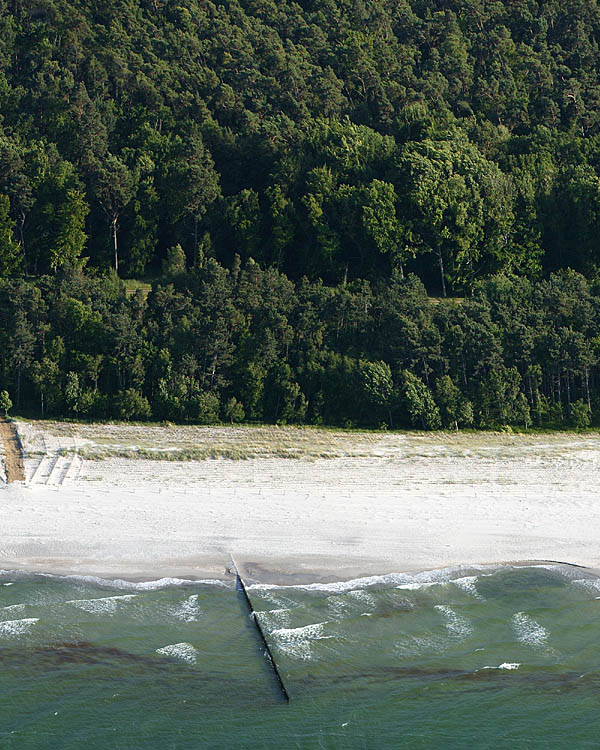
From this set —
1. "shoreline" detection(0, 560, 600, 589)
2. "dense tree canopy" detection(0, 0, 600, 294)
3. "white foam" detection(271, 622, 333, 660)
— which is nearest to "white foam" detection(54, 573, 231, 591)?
"shoreline" detection(0, 560, 600, 589)

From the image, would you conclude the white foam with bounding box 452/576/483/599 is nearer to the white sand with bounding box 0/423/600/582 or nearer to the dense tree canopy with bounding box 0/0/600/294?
the white sand with bounding box 0/423/600/582

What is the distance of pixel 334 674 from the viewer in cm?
2492

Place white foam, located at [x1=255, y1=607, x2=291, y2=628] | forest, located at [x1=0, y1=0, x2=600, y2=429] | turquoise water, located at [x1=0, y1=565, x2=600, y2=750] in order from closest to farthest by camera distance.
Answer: turquoise water, located at [x1=0, y1=565, x2=600, y2=750] < white foam, located at [x1=255, y1=607, x2=291, y2=628] < forest, located at [x1=0, y1=0, x2=600, y2=429]

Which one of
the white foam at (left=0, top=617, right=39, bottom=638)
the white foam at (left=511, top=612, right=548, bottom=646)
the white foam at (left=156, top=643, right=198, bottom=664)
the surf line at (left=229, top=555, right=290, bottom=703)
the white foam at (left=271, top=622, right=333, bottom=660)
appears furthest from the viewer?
the white foam at (left=511, top=612, right=548, bottom=646)

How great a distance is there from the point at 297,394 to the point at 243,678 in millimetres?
18918

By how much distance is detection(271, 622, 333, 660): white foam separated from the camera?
2572cm

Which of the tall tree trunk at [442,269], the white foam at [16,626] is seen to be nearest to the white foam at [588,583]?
the white foam at [16,626]

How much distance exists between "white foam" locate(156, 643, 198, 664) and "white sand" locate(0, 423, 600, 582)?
133 inches

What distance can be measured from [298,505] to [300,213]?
20.5m

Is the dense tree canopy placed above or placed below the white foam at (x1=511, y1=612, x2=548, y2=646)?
above

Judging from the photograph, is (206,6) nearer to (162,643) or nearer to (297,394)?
(297,394)

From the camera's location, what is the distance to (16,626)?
26.7 metres

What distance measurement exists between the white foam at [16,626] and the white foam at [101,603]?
4.12 ft

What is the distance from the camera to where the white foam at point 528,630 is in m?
26.6
